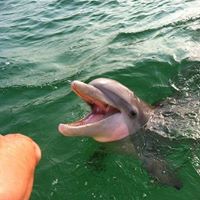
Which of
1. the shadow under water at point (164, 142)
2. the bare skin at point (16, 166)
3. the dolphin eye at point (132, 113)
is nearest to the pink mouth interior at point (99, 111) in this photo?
the dolphin eye at point (132, 113)

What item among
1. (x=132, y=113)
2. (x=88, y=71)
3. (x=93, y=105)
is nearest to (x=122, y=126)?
(x=132, y=113)

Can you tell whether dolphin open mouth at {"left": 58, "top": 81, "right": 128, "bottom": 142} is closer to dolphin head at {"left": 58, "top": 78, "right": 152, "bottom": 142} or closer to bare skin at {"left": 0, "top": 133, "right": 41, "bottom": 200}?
dolphin head at {"left": 58, "top": 78, "right": 152, "bottom": 142}

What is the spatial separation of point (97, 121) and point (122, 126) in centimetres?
47

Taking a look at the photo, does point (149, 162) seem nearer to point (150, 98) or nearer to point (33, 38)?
point (150, 98)

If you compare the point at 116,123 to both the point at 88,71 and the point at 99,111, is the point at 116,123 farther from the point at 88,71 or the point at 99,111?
the point at 88,71

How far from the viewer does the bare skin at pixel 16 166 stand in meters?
3.67

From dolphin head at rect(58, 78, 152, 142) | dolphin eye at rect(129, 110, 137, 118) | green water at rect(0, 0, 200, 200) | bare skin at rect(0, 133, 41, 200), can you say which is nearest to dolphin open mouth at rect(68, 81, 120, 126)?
dolphin head at rect(58, 78, 152, 142)

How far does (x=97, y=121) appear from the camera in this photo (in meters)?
5.93

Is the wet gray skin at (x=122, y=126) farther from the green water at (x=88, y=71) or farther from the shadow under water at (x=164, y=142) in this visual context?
the green water at (x=88, y=71)

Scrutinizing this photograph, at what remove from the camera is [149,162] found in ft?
19.5

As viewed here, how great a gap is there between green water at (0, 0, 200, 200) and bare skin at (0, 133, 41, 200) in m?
1.10

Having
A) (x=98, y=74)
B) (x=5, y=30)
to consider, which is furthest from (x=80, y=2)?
(x=98, y=74)

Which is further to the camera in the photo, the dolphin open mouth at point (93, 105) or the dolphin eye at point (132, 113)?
the dolphin eye at point (132, 113)

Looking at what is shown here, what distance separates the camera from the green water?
5.60 metres
